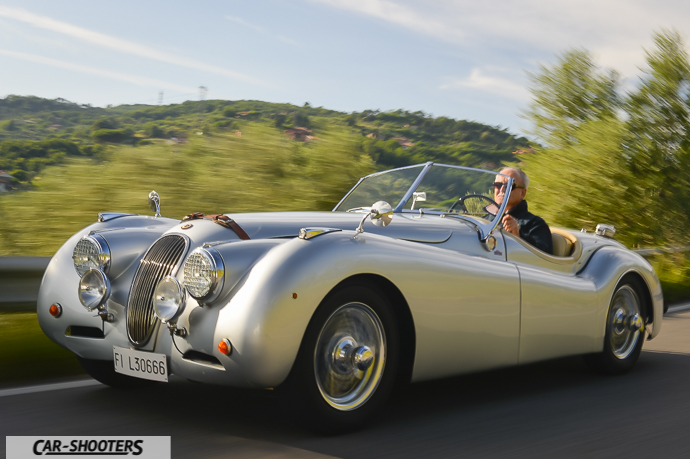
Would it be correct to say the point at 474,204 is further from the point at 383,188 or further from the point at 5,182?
the point at 5,182

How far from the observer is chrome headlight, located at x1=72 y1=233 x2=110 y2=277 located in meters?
3.97

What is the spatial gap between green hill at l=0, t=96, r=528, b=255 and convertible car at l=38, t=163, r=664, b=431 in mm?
4066

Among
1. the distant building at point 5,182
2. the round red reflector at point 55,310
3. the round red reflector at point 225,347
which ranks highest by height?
the distant building at point 5,182

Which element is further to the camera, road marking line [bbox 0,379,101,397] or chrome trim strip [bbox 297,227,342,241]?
road marking line [bbox 0,379,101,397]

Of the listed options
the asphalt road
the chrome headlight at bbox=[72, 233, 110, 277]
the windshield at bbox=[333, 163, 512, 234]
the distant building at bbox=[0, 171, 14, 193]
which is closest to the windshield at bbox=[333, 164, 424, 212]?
the windshield at bbox=[333, 163, 512, 234]

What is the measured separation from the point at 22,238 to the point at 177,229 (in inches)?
229

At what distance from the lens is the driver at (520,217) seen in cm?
498

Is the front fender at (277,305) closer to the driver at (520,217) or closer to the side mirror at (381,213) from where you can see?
the side mirror at (381,213)

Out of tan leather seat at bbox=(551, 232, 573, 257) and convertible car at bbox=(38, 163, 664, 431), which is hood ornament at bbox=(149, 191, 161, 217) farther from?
tan leather seat at bbox=(551, 232, 573, 257)

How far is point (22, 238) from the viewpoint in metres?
8.91

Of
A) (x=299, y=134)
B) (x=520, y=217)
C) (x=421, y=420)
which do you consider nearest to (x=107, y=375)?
(x=421, y=420)

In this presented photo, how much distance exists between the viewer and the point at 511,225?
16.2 ft

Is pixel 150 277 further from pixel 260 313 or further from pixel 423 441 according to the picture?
pixel 423 441

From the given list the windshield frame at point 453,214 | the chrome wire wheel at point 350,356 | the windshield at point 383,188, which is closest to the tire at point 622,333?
the windshield frame at point 453,214
